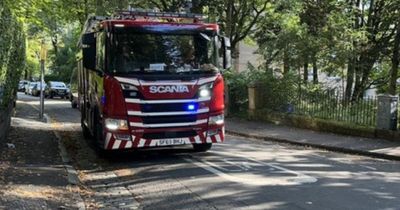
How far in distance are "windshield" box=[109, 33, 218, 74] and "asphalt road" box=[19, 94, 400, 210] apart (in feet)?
6.62

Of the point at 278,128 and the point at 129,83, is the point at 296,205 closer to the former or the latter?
the point at 129,83

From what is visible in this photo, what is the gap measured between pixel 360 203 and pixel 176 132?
483cm

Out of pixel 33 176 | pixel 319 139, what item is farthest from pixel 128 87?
pixel 319 139

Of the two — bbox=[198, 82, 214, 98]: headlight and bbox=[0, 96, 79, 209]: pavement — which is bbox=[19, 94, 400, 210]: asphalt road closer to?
bbox=[0, 96, 79, 209]: pavement

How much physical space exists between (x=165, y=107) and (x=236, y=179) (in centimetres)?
261

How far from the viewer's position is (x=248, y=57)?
191 feet

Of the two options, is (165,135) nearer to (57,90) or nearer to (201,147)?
(201,147)

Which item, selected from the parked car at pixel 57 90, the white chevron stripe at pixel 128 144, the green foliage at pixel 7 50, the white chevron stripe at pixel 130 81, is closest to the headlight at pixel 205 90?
the white chevron stripe at pixel 130 81

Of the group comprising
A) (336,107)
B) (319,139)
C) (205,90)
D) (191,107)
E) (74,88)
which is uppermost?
(205,90)

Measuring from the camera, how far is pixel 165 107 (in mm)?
11562

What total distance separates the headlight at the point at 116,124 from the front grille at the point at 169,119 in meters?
0.40

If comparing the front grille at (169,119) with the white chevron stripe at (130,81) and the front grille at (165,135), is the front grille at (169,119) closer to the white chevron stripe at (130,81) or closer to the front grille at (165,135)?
the front grille at (165,135)

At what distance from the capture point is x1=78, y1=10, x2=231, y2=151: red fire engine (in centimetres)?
1142

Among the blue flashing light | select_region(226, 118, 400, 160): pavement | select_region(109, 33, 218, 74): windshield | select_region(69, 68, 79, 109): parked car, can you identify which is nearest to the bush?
select_region(226, 118, 400, 160): pavement
